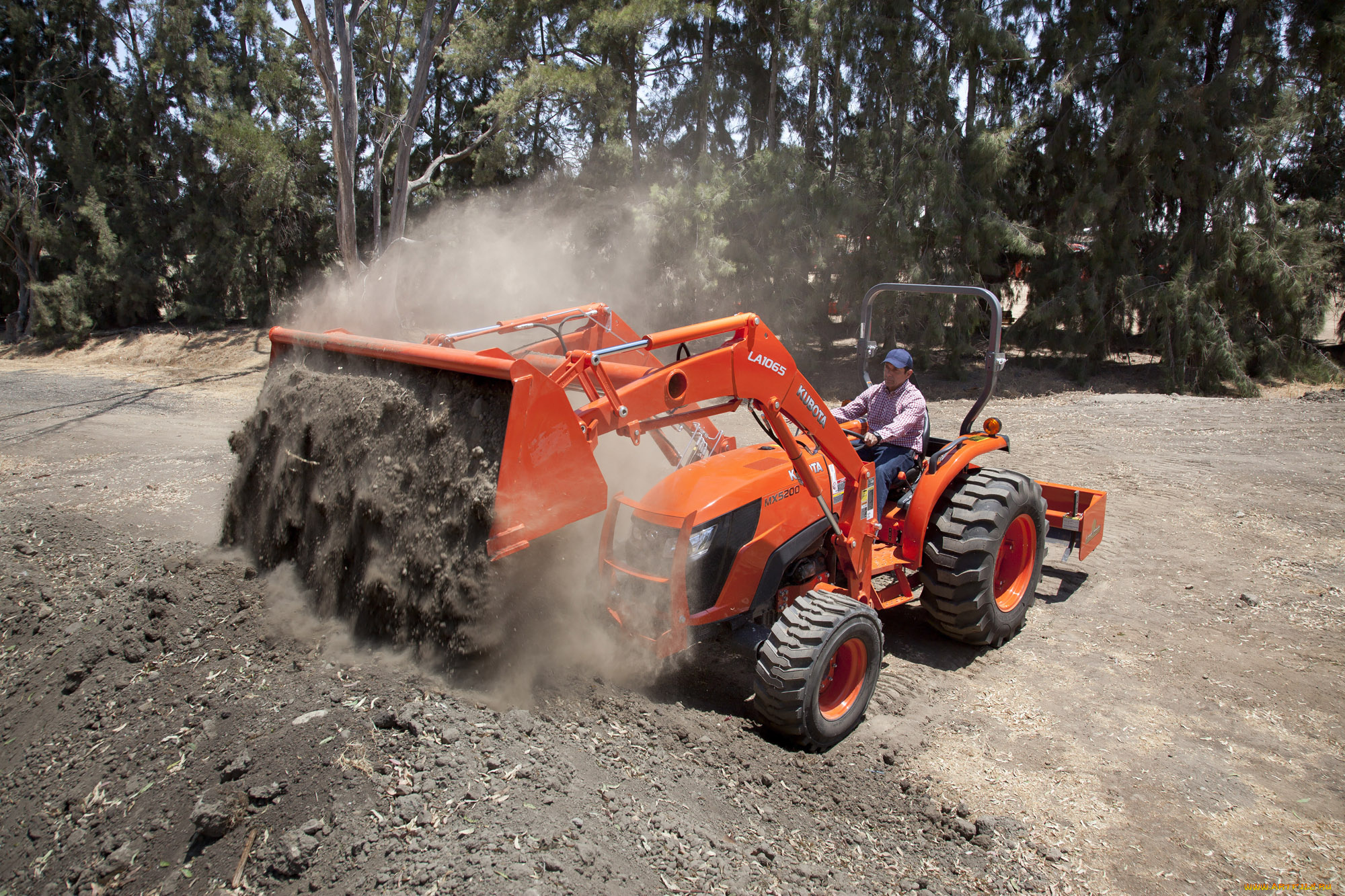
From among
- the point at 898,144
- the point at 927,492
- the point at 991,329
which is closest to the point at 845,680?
the point at 927,492

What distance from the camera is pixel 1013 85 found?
15.4 m

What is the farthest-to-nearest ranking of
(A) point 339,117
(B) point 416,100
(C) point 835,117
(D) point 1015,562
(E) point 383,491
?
1. (C) point 835,117
2. (B) point 416,100
3. (A) point 339,117
4. (D) point 1015,562
5. (E) point 383,491

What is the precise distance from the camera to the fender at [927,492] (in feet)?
15.3

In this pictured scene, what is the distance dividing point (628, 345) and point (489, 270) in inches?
539

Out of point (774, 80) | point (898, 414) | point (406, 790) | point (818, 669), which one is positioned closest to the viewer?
point (406, 790)

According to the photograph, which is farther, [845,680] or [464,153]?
[464,153]

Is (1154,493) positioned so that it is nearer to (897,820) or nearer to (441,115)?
(897,820)

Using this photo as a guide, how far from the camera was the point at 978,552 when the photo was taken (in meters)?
4.64

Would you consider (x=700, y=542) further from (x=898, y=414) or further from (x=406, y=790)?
(x=898, y=414)

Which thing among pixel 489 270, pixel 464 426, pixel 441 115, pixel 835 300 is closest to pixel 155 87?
pixel 441 115

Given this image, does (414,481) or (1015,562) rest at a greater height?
(414,481)

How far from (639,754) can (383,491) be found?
1949 mm

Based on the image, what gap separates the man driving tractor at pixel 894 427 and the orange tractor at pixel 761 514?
138 mm

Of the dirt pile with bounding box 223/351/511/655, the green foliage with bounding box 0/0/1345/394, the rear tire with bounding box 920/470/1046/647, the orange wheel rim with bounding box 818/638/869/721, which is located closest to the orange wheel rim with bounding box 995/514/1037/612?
A: the rear tire with bounding box 920/470/1046/647
